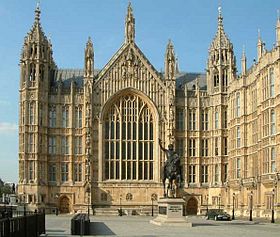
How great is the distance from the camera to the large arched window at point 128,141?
9031 centimetres

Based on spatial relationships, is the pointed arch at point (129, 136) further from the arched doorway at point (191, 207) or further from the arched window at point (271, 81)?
the arched window at point (271, 81)

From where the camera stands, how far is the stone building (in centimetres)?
8881

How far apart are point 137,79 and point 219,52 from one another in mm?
12414

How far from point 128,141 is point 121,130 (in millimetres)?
1788

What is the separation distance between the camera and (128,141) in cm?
9050

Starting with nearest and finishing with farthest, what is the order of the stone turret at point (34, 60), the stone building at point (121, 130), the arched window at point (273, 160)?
the arched window at point (273, 160), the stone building at point (121, 130), the stone turret at point (34, 60)

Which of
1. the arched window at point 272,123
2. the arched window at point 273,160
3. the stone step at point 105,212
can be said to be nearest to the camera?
the arched window at point 273,160

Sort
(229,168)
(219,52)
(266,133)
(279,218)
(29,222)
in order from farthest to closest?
(219,52), (229,168), (266,133), (279,218), (29,222)

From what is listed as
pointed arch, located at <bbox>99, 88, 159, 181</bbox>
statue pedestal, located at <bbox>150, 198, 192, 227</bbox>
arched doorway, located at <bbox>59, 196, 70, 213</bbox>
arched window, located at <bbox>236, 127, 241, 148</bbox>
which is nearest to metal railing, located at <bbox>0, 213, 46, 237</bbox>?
statue pedestal, located at <bbox>150, 198, 192, 227</bbox>

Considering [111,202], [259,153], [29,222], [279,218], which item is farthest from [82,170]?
[29,222]

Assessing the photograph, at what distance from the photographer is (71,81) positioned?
94125mm

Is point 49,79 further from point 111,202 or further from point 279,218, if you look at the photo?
point 279,218

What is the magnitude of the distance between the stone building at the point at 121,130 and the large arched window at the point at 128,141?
14 centimetres

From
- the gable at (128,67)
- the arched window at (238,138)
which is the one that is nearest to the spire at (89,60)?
the gable at (128,67)
